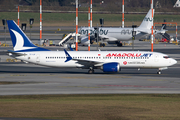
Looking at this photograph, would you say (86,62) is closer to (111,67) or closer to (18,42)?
(111,67)

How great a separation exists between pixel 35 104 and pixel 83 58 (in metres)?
23.7

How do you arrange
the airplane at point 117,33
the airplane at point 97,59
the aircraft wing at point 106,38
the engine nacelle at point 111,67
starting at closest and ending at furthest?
the engine nacelle at point 111,67 < the airplane at point 97,59 < the airplane at point 117,33 < the aircraft wing at point 106,38

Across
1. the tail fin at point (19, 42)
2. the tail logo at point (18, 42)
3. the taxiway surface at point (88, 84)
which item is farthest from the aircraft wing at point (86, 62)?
the tail logo at point (18, 42)

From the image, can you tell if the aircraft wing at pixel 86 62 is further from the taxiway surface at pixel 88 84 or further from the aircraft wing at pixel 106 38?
the aircraft wing at pixel 106 38

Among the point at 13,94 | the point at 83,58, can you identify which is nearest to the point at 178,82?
the point at 83,58

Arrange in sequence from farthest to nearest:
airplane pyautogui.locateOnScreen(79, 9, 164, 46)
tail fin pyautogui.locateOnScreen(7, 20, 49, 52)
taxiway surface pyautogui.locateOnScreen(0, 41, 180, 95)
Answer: airplane pyautogui.locateOnScreen(79, 9, 164, 46), tail fin pyautogui.locateOnScreen(7, 20, 49, 52), taxiway surface pyautogui.locateOnScreen(0, 41, 180, 95)

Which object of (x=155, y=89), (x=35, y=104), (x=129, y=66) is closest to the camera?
(x=35, y=104)

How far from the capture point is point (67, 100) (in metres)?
30.2

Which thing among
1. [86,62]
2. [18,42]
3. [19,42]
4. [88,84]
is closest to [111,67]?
[86,62]

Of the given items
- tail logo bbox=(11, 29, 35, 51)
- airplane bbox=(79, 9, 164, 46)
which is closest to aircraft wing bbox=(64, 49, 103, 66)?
tail logo bbox=(11, 29, 35, 51)

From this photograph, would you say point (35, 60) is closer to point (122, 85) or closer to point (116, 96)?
point (122, 85)

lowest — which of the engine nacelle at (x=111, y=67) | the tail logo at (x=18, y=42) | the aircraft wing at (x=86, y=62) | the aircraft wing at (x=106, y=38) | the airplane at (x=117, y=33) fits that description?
the engine nacelle at (x=111, y=67)

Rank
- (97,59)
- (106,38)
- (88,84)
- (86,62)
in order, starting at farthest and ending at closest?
(106,38)
(97,59)
(86,62)
(88,84)

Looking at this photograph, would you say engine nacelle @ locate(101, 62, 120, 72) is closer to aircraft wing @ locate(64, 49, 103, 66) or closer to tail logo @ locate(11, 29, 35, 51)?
aircraft wing @ locate(64, 49, 103, 66)
